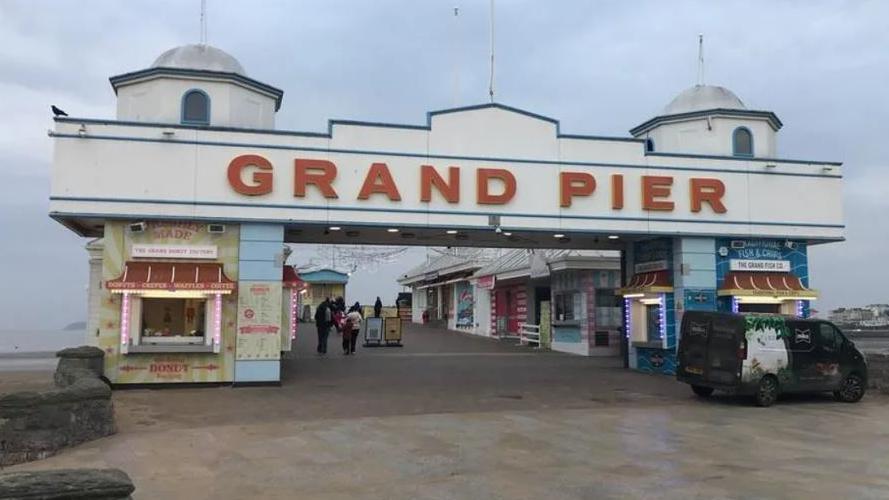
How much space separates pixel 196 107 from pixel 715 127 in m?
13.1

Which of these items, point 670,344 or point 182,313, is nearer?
point 182,313

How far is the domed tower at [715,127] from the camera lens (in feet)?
64.7

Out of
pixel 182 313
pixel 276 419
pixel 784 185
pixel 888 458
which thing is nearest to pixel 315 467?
pixel 276 419

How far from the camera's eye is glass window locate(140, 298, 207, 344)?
1605 centimetres

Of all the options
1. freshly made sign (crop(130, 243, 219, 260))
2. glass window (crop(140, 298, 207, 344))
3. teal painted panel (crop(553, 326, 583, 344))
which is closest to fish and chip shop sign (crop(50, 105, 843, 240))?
freshly made sign (crop(130, 243, 219, 260))

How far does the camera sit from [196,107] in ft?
55.4

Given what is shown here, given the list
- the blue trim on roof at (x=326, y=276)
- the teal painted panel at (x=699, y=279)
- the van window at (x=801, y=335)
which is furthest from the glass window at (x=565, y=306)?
the blue trim on roof at (x=326, y=276)

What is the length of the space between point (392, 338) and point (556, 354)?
661 cm

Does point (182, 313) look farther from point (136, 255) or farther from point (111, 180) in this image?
point (111, 180)

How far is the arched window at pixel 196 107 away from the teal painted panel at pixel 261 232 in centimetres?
273

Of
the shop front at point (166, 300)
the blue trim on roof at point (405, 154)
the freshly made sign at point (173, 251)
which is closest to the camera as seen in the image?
the shop front at point (166, 300)

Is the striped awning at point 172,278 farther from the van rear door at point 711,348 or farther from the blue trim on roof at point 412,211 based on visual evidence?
the van rear door at point 711,348

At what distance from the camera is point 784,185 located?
19297 mm

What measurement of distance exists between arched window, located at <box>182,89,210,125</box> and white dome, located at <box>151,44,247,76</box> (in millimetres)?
664
